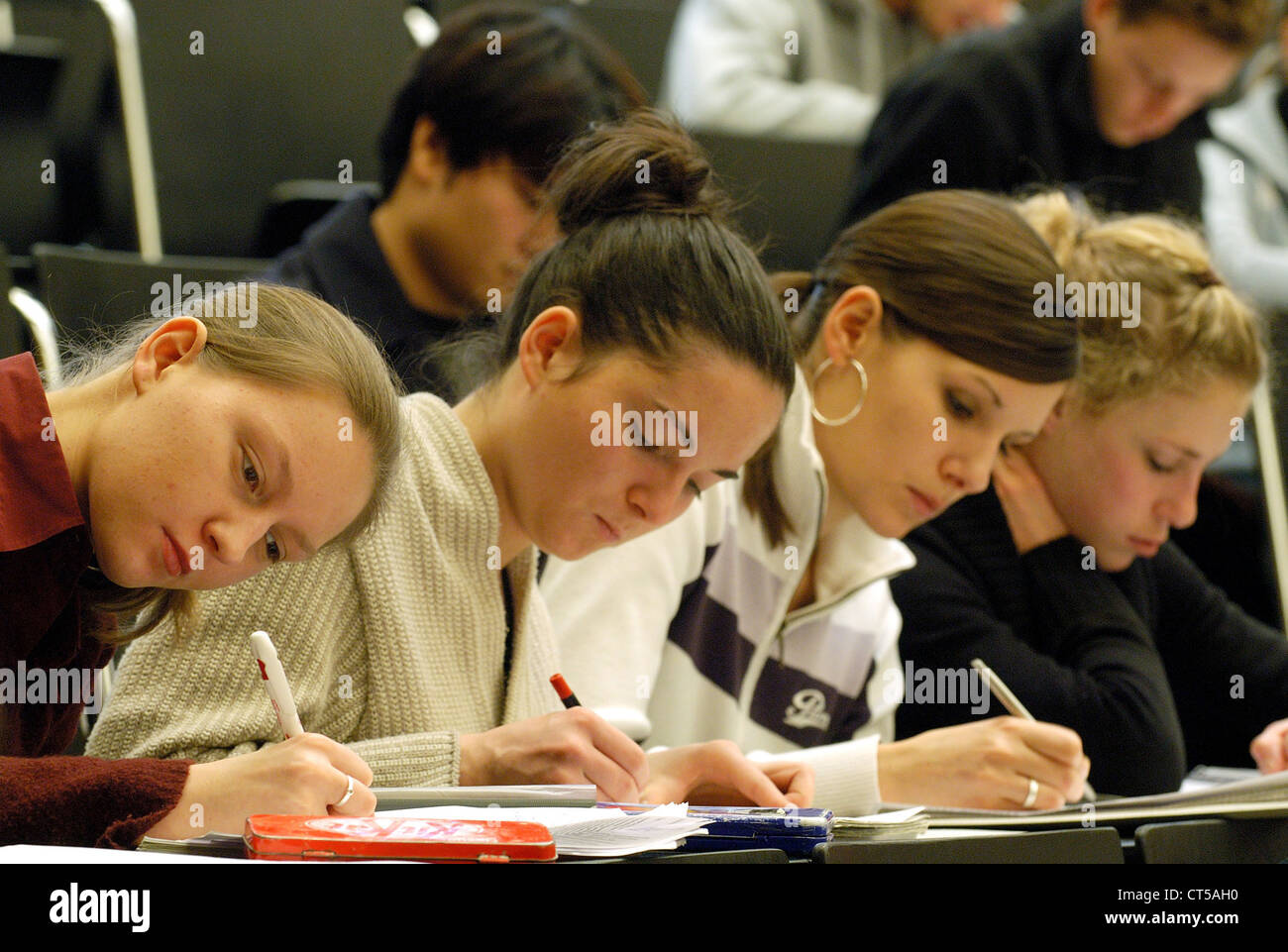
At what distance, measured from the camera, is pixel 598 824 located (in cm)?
94

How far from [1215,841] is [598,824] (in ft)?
1.97

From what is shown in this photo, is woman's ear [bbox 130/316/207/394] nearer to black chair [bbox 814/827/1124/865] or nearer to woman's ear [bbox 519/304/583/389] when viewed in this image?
woman's ear [bbox 519/304/583/389]

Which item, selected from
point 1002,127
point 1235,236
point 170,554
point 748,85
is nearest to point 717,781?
A: point 170,554

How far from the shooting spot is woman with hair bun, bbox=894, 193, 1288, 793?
6.04 feet

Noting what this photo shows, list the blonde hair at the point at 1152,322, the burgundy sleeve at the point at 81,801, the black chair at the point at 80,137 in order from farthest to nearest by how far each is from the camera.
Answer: the black chair at the point at 80,137 < the blonde hair at the point at 1152,322 < the burgundy sleeve at the point at 81,801

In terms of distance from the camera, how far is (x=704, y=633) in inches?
66.1

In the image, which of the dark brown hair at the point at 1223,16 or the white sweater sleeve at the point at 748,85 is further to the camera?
the white sweater sleeve at the point at 748,85

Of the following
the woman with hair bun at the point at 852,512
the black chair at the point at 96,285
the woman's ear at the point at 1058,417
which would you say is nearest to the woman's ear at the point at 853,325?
the woman with hair bun at the point at 852,512

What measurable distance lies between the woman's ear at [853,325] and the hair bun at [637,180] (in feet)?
0.93

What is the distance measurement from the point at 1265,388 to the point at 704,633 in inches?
52.7

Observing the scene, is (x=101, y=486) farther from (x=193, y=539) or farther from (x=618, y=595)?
(x=618, y=595)

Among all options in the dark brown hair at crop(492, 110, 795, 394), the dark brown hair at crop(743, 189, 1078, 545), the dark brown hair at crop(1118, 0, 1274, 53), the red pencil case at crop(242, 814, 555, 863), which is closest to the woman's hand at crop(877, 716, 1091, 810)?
the dark brown hair at crop(743, 189, 1078, 545)

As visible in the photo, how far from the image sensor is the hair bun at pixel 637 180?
1.44m

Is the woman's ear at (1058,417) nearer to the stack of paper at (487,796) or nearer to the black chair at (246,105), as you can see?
the stack of paper at (487,796)
